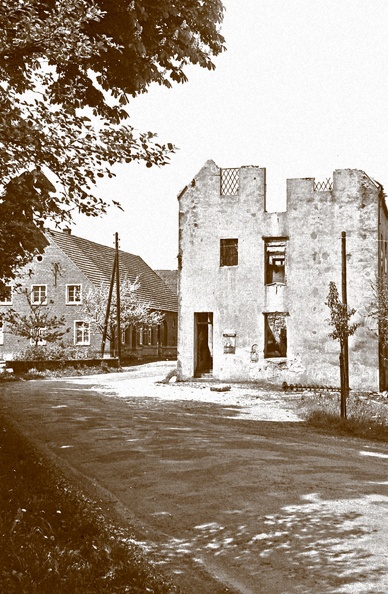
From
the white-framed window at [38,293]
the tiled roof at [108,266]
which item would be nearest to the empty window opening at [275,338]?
the tiled roof at [108,266]

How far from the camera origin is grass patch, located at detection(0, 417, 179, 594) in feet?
20.0

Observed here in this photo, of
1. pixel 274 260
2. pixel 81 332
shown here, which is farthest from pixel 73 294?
pixel 274 260

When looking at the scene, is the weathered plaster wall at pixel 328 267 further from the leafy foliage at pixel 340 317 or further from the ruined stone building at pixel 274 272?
the leafy foliage at pixel 340 317

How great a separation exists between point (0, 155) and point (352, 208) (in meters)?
23.9

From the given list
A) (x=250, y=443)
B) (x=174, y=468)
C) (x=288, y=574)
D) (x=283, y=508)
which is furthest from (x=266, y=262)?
(x=288, y=574)

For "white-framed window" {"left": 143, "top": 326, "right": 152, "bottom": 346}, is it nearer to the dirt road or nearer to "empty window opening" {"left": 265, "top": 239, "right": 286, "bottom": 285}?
"empty window opening" {"left": 265, "top": 239, "right": 286, "bottom": 285}

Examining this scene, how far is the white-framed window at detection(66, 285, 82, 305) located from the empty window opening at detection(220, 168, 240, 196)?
73.6 feet

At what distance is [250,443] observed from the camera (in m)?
14.3

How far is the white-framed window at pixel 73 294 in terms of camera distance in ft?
178

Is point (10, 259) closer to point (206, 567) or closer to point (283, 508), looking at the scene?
point (283, 508)

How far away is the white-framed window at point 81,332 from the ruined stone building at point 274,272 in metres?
19.3

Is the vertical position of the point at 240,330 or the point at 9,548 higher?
the point at 240,330

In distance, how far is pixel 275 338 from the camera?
3609 centimetres

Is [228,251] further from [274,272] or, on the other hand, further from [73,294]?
[73,294]
